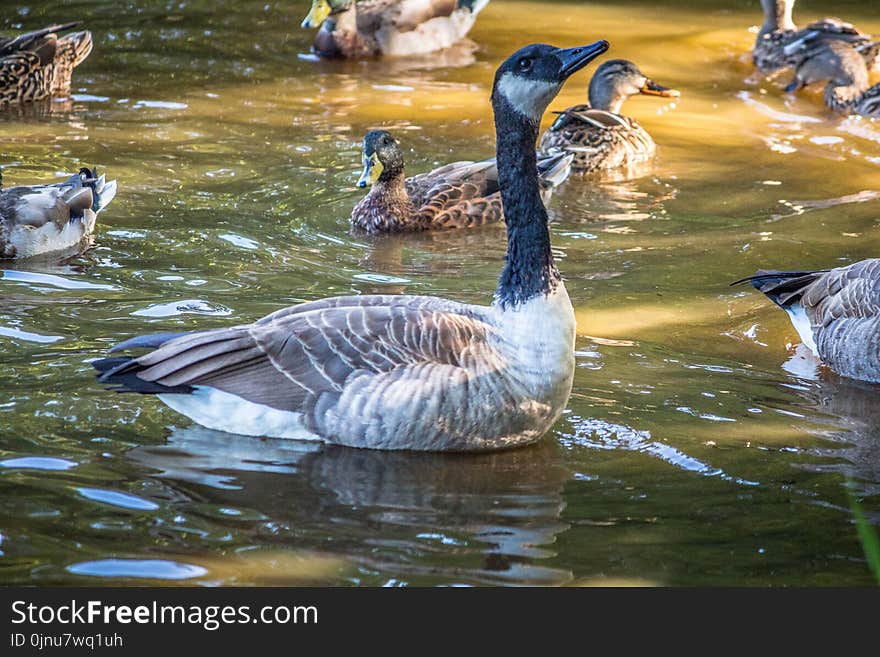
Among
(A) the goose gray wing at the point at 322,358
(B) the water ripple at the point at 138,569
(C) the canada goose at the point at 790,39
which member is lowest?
(B) the water ripple at the point at 138,569

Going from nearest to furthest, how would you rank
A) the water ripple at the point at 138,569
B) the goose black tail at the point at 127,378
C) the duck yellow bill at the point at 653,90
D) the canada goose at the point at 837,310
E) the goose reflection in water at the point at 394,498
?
the water ripple at the point at 138,569 < the goose reflection in water at the point at 394,498 < the goose black tail at the point at 127,378 < the canada goose at the point at 837,310 < the duck yellow bill at the point at 653,90

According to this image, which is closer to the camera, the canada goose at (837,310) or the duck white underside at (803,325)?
the canada goose at (837,310)

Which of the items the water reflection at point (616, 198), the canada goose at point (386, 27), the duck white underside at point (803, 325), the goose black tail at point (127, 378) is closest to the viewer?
the goose black tail at point (127, 378)

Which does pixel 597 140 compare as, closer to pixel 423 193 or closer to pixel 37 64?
pixel 423 193

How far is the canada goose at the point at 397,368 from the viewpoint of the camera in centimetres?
718

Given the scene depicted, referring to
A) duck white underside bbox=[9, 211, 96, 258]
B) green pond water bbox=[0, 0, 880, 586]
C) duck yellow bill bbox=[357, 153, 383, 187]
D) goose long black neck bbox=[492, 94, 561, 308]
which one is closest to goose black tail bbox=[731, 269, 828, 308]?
green pond water bbox=[0, 0, 880, 586]

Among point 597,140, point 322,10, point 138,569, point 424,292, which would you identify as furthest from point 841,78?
point 138,569

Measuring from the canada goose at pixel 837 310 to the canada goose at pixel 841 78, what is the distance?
7206 millimetres

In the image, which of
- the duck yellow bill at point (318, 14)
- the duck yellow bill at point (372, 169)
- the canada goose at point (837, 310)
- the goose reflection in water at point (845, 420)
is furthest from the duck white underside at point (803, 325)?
the duck yellow bill at point (318, 14)

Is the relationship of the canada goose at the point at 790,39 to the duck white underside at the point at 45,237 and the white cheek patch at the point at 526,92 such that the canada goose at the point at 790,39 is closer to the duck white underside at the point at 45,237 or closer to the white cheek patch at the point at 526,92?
the duck white underside at the point at 45,237

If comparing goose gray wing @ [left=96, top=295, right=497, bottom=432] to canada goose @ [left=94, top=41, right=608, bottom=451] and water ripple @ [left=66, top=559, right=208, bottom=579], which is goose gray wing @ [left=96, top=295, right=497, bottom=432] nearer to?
canada goose @ [left=94, top=41, right=608, bottom=451]

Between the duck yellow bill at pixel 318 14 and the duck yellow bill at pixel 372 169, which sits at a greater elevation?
the duck yellow bill at pixel 318 14

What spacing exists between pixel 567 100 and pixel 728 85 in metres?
2.37

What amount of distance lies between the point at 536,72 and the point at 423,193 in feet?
16.9
